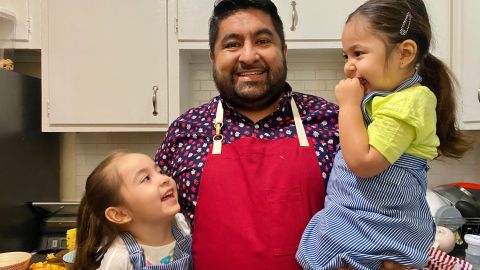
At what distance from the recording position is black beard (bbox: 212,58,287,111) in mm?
1435

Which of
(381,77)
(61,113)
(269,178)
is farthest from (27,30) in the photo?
(381,77)

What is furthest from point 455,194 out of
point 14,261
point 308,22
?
point 14,261

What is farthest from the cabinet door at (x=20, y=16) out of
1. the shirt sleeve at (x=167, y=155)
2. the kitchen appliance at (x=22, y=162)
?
the shirt sleeve at (x=167, y=155)

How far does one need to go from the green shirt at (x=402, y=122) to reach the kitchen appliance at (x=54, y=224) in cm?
210

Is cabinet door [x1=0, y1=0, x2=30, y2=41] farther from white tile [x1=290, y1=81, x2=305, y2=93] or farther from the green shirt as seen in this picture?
the green shirt

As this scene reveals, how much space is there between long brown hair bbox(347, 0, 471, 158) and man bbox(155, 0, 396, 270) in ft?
1.13

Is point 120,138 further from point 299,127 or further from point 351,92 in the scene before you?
point 351,92

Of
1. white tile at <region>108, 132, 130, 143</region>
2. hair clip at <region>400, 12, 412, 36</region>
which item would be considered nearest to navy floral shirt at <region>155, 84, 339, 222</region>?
hair clip at <region>400, 12, 412, 36</region>

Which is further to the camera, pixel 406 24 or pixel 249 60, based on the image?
pixel 249 60

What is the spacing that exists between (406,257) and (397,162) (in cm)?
24

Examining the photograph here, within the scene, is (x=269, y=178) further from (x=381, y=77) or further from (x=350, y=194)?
(x=381, y=77)

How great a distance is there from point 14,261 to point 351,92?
5.29 feet

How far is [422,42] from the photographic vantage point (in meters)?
1.07

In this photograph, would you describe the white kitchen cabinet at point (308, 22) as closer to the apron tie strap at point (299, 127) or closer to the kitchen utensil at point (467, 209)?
the kitchen utensil at point (467, 209)
